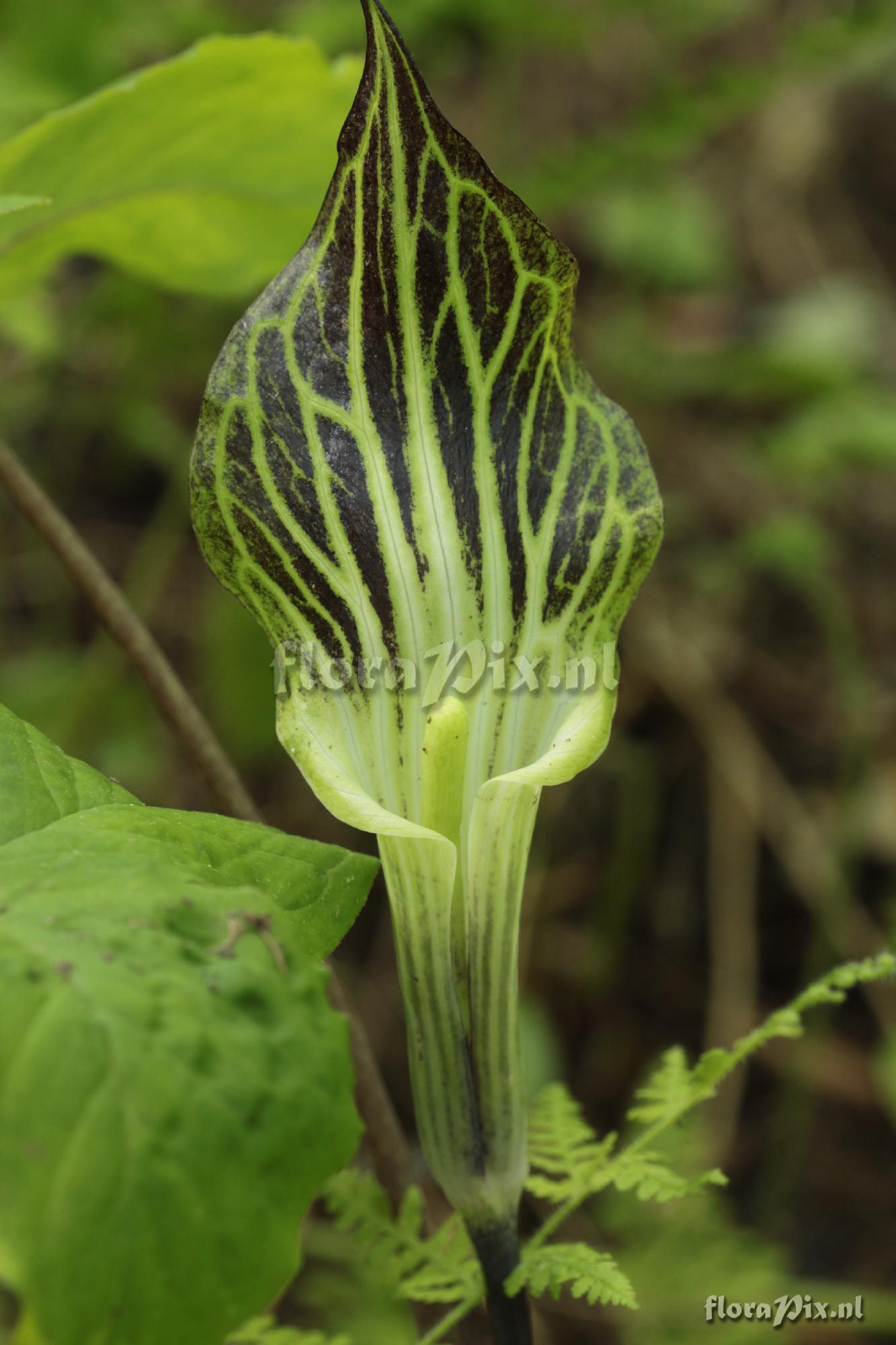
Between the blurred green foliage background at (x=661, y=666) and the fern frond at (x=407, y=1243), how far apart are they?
111cm

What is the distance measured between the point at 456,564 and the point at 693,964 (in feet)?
8.79

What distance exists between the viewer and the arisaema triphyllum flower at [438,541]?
1132 mm

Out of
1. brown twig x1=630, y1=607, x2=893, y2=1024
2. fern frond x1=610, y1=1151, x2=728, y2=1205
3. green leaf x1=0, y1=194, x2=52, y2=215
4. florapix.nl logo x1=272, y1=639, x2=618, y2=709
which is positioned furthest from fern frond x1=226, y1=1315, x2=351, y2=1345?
brown twig x1=630, y1=607, x2=893, y2=1024

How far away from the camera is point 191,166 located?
161 cm

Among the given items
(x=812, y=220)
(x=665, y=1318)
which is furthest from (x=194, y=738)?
(x=812, y=220)

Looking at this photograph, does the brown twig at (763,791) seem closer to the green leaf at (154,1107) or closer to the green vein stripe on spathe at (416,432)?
the green vein stripe on spathe at (416,432)

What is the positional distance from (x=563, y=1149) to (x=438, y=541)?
70cm

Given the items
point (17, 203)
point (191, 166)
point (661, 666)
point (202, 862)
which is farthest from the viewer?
point (661, 666)

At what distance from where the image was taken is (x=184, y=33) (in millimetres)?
3283

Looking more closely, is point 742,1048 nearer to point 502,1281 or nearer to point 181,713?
point 502,1281

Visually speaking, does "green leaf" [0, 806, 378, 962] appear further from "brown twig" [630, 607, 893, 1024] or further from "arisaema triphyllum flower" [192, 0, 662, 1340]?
"brown twig" [630, 607, 893, 1024]

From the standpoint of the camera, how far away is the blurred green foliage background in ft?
9.67

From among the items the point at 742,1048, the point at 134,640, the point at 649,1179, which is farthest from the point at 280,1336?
the point at 134,640

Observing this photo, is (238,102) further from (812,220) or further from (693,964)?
(812,220)
